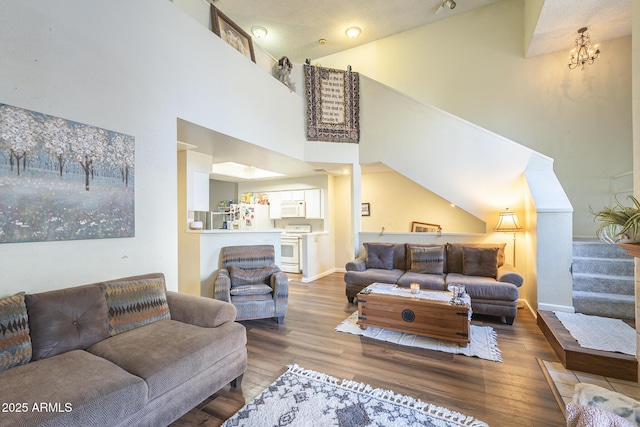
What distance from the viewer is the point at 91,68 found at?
84.7 inches

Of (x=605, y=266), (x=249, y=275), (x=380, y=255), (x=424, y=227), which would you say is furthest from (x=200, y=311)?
(x=424, y=227)

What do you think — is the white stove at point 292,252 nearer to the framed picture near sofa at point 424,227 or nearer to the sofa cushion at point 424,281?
the framed picture near sofa at point 424,227

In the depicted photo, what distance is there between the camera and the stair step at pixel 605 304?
2967mm

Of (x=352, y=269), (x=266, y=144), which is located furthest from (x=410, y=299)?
(x=266, y=144)

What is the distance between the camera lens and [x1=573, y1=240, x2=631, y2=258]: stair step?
3.35 meters

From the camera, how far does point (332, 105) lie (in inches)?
195

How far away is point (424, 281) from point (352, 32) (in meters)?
5.23

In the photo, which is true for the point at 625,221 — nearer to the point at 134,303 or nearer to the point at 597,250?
the point at 597,250

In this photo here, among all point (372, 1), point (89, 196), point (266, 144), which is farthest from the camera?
point (372, 1)

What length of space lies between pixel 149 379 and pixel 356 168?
4424 millimetres

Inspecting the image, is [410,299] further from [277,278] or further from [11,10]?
[11,10]

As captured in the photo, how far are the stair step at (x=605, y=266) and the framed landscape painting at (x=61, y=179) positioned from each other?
16.6 ft

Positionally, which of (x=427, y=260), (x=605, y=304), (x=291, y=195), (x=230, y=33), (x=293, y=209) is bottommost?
(x=605, y=304)

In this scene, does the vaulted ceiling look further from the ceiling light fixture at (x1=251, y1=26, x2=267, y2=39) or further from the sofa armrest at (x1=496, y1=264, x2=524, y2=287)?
the sofa armrest at (x1=496, y1=264, x2=524, y2=287)
